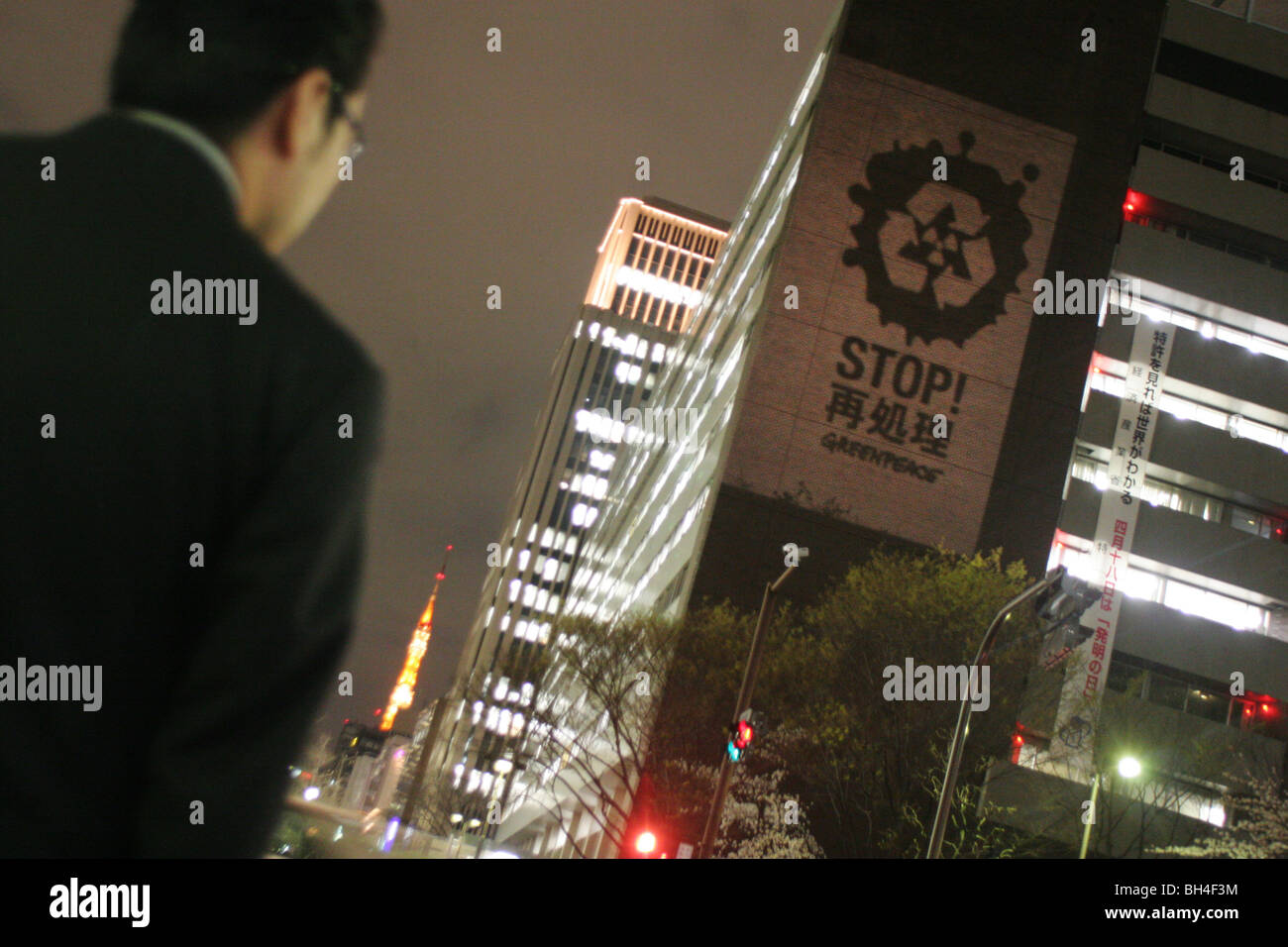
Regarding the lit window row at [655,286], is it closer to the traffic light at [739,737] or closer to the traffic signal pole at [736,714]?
the traffic signal pole at [736,714]

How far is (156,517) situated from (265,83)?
1.81 feet

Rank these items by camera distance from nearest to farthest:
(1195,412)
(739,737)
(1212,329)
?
1. (739,737)
2. (1195,412)
3. (1212,329)

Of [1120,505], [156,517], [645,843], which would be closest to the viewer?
[156,517]

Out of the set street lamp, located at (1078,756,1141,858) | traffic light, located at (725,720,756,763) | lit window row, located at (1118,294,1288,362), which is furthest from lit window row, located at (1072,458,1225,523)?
traffic light, located at (725,720,756,763)

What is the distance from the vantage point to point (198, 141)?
121 centimetres

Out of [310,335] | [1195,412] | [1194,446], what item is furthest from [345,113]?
[1195,412]

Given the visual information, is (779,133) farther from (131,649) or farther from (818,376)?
(131,649)

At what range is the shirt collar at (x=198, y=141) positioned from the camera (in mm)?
1203

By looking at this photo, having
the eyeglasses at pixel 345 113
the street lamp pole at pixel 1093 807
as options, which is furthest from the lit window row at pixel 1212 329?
the eyeglasses at pixel 345 113

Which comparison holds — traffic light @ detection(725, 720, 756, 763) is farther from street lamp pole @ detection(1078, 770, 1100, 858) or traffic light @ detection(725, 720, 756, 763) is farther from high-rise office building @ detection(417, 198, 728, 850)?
high-rise office building @ detection(417, 198, 728, 850)

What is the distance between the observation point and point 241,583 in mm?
1056

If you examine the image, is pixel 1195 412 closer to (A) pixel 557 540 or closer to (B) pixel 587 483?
(B) pixel 587 483

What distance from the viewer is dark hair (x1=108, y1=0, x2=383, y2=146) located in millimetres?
1253
